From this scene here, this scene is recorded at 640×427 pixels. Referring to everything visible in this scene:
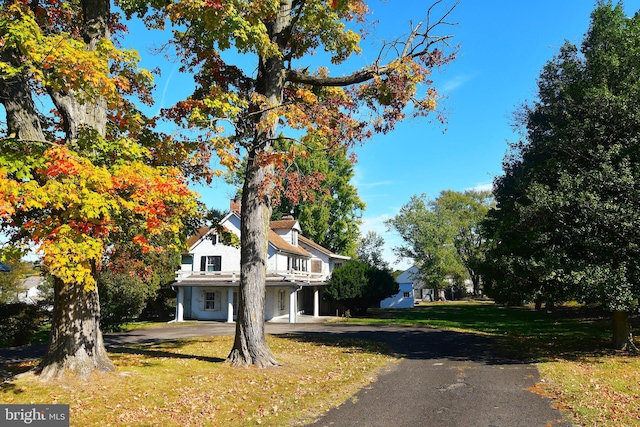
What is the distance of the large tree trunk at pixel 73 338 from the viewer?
9.95 meters

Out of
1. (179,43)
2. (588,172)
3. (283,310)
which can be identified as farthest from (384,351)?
(283,310)

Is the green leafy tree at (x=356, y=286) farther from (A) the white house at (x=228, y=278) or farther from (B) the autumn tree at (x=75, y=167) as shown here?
(B) the autumn tree at (x=75, y=167)

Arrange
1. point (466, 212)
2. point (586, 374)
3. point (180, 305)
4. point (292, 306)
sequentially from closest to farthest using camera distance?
1. point (586, 374)
2. point (292, 306)
3. point (180, 305)
4. point (466, 212)

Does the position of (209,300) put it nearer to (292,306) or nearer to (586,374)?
(292,306)

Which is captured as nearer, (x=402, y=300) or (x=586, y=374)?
(x=586, y=374)

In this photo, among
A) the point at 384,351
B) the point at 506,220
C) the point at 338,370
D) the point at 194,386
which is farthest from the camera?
the point at 506,220

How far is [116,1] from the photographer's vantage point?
508 inches

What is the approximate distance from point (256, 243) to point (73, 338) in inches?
203

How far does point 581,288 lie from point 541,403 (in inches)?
255

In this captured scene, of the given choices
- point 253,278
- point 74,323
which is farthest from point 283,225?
point 74,323

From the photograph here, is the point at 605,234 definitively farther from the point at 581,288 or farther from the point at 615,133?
the point at 615,133

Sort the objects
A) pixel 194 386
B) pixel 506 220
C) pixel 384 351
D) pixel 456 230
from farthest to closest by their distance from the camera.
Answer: pixel 456 230
pixel 506 220
pixel 384 351
pixel 194 386

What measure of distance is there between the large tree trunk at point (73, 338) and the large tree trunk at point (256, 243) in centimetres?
355

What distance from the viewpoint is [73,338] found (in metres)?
10.2
